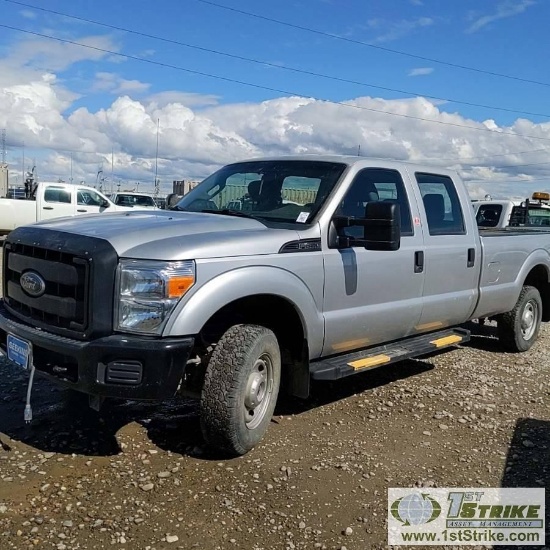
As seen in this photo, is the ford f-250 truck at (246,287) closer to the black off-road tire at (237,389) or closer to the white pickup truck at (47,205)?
the black off-road tire at (237,389)

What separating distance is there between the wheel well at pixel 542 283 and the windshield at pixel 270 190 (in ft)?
12.4

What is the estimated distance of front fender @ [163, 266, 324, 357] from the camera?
360 centimetres

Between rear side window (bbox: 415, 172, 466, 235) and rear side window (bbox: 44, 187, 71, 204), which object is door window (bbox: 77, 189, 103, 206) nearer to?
rear side window (bbox: 44, 187, 71, 204)

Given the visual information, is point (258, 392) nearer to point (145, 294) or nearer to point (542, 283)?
point (145, 294)

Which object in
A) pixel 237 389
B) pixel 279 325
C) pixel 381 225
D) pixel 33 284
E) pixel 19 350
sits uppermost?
pixel 381 225

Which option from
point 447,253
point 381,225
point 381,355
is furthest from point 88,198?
point 381,225

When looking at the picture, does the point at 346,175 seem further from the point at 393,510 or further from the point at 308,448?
the point at 393,510

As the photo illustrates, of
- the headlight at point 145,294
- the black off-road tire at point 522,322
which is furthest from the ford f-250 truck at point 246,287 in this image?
the black off-road tire at point 522,322

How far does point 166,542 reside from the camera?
10.3ft

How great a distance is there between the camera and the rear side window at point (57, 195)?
18.5m

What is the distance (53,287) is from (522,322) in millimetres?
5544

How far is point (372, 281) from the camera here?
487 cm

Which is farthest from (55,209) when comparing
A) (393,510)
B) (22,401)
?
(393,510)

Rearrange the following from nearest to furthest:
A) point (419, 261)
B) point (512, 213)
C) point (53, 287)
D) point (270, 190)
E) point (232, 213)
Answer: point (53, 287) → point (232, 213) → point (270, 190) → point (419, 261) → point (512, 213)
